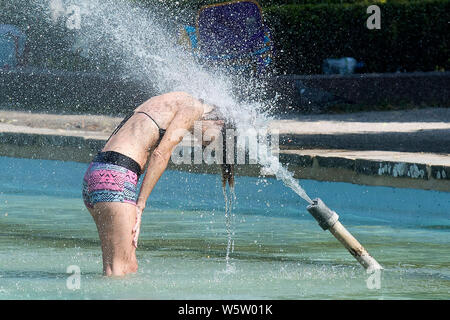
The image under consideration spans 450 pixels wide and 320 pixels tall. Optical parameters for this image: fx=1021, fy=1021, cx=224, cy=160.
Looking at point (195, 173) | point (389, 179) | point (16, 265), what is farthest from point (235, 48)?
point (16, 265)

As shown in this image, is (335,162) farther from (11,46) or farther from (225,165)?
(11,46)

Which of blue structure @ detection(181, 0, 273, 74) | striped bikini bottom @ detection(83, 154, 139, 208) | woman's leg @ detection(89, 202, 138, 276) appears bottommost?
woman's leg @ detection(89, 202, 138, 276)

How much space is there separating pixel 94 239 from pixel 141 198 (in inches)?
68.7

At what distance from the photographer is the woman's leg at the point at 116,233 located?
4746 mm

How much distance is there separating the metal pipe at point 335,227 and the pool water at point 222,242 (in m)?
0.15

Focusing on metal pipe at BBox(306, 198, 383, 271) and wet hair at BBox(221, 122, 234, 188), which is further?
wet hair at BBox(221, 122, 234, 188)

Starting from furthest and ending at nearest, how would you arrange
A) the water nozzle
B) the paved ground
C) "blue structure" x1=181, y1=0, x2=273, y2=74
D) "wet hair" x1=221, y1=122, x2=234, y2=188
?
"blue structure" x1=181, y1=0, x2=273, y2=74 → the paved ground → "wet hair" x1=221, y1=122, x2=234, y2=188 → the water nozzle

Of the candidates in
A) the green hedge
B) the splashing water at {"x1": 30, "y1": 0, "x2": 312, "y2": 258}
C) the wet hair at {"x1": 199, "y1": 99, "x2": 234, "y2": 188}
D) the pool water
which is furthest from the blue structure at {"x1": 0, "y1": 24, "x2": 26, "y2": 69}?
the wet hair at {"x1": 199, "y1": 99, "x2": 234, "y2": 188}

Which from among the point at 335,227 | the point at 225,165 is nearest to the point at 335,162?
the point at 225,165

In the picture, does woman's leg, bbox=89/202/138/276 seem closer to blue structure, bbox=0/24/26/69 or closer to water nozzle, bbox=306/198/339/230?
water nozzle, bbox=306/198/339/230

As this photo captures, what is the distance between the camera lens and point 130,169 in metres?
4.84

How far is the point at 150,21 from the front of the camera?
50.4 ft

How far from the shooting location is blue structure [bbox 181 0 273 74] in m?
14.1
